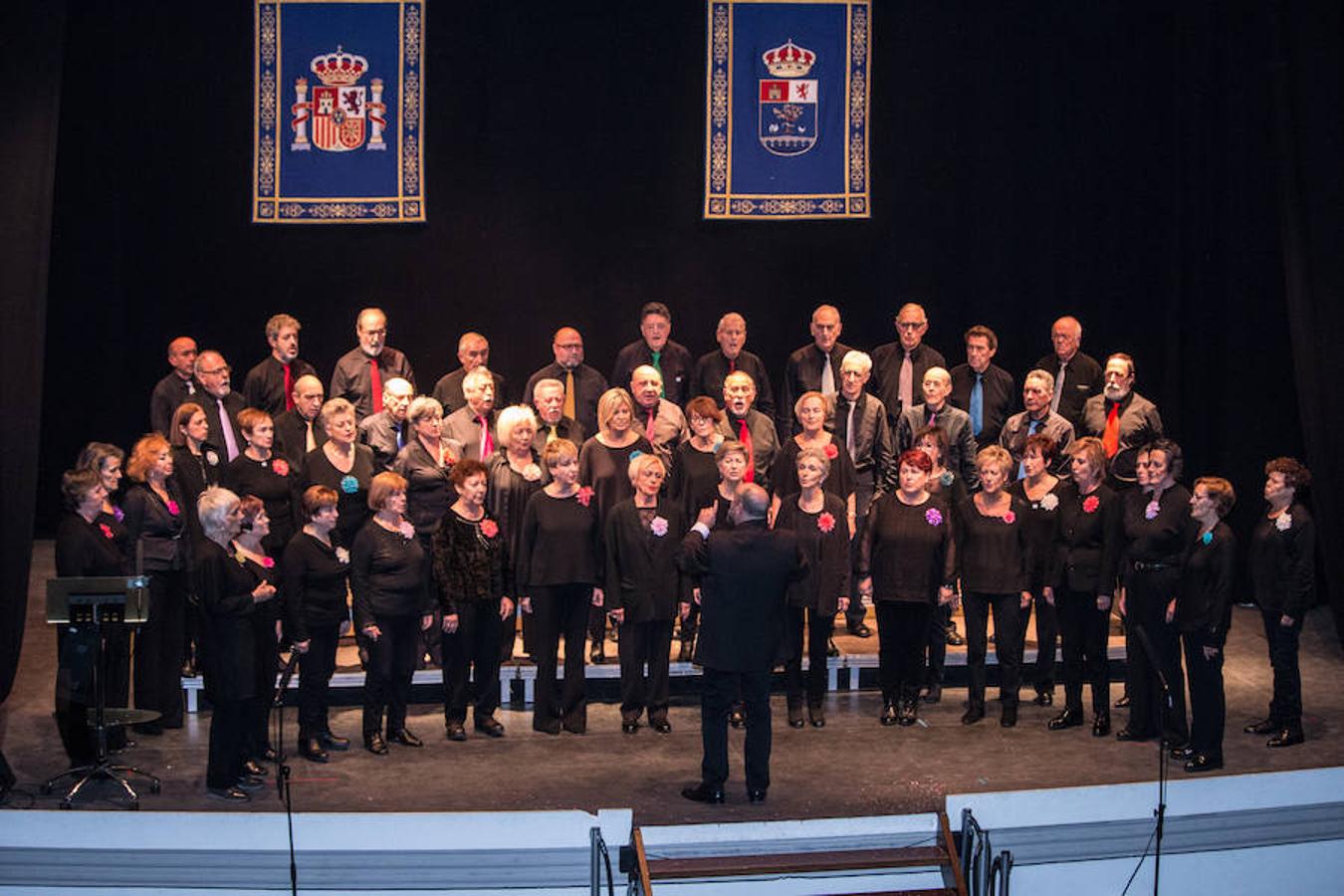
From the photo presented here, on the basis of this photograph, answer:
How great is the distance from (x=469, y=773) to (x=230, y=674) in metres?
1.12

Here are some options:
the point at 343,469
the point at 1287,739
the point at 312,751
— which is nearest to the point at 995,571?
the point at 1287,739

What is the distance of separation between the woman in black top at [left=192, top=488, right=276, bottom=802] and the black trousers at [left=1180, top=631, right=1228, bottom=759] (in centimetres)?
391

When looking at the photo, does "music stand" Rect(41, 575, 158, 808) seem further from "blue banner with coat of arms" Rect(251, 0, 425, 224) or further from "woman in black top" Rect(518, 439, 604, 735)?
"blue banner with coat of arms" Rect(251, 0, 425, 224)

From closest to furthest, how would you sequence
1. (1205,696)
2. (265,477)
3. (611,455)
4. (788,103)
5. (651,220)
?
(1205,696) < (265,477) < (611,455) < (788,103) < (651,220)

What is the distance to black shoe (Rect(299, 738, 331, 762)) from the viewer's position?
7.63 metres

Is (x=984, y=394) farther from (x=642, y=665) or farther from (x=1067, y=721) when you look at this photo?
(x=642, y=665)

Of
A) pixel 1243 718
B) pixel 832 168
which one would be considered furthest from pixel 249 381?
pixel 1243 718

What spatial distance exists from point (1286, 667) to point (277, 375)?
5.35 m

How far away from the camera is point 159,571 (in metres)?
7.83

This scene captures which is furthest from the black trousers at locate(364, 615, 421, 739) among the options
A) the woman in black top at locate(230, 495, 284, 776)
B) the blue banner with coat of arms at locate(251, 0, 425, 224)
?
the blue banner with coat of arms at locate(251, 0, 425, 224)

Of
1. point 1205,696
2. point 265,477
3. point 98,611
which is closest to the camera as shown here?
point 98,611

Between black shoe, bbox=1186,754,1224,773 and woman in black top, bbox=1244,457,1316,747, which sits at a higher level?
woman in black top, bbox=1244,457,1316,747

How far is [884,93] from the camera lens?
10.7 m

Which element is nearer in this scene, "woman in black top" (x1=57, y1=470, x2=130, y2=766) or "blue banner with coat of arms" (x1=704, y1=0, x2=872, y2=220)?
"woman in black top" (x1=57, y1=470, x2=130, y2=766)
